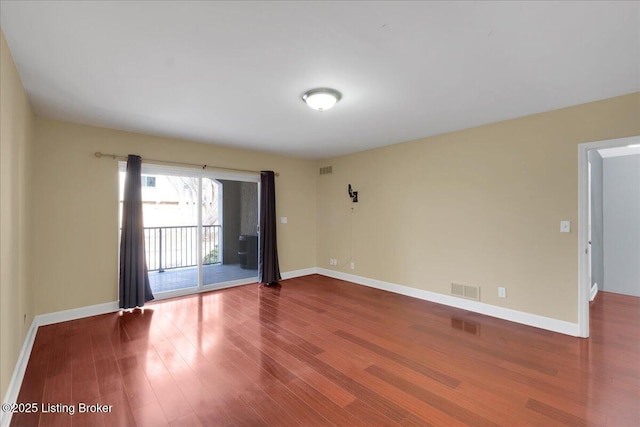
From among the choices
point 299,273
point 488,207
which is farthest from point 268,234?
point 488,207

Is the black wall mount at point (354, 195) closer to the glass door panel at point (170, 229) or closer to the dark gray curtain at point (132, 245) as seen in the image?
the glass door panel at point (170, 229)

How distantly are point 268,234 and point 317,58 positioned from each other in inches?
144

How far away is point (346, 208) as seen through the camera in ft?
18.4

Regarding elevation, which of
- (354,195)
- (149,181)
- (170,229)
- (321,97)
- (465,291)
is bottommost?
(465,291)

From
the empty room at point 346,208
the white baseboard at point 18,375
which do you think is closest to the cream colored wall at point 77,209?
the empty room at point 346,208

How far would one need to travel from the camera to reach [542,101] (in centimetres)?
295

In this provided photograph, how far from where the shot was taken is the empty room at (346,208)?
1850 millimetres

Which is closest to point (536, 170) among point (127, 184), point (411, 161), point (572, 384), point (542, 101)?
point (542, 101)

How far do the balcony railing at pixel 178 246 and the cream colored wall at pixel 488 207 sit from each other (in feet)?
9.99

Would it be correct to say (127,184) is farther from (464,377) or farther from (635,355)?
(635,355)

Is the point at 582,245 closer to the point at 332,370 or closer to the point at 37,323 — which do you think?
the point at 332,370

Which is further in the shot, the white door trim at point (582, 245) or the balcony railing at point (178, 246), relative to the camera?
the balcony railing at point (178, 246)

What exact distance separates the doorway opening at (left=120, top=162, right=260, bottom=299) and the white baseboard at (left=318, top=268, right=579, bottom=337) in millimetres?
2498

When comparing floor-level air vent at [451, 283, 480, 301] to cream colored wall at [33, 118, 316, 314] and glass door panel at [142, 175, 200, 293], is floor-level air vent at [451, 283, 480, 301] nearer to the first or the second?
glass door panel at [142, 175, 200, 293]
